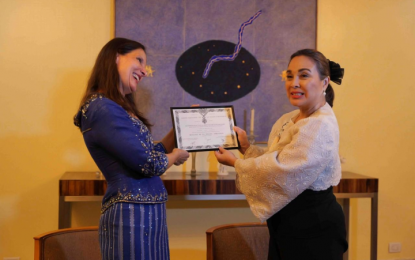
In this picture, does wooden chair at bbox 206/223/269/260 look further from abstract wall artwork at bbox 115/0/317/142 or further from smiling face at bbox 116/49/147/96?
abstract wall artwork at bbox 115/0/317/142

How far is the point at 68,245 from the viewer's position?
82.9 inches

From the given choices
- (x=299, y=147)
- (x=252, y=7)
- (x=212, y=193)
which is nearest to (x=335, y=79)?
(x=299, y=147)

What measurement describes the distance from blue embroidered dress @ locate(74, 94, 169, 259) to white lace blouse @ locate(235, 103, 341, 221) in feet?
1.35

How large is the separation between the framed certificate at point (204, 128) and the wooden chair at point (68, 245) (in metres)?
0.68

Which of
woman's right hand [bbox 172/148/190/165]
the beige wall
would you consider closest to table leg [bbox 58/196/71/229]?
the beige wall

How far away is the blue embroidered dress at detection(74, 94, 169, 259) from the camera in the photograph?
1686 mm

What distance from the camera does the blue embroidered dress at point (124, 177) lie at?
169 cm

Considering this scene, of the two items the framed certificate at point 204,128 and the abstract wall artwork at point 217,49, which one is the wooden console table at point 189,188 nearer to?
the abstract wall artwork at point 217,49

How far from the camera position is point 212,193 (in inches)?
121

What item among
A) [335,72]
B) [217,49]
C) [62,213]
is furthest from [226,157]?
[217,49]

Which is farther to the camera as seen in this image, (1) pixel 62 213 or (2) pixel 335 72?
(1) pixel 62 213

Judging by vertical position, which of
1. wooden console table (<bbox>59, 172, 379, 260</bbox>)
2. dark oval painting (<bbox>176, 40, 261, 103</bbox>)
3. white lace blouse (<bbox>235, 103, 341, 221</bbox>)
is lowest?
wooden console table (<bbox>59, 172, 379, 260</bbox>)

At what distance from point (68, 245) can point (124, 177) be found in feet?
2.10

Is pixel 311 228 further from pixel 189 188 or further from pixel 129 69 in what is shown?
pixel 189 188
